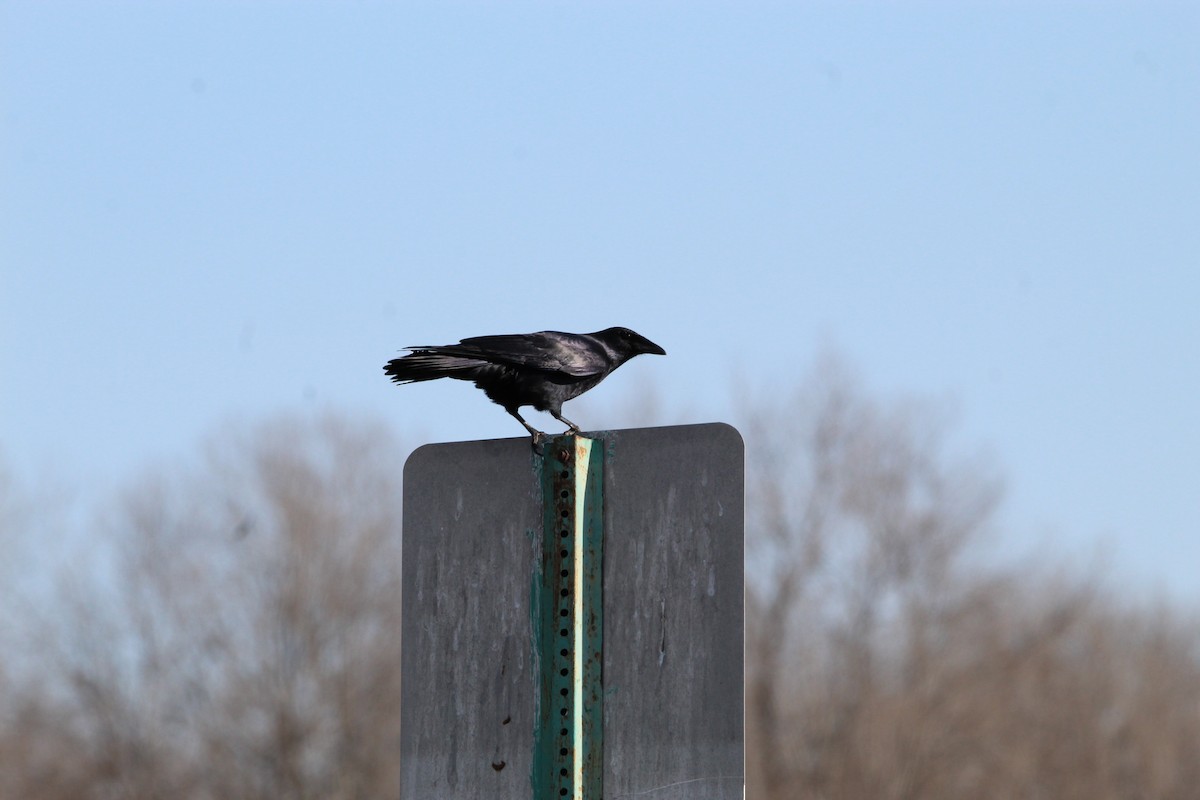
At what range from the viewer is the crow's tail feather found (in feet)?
16.0

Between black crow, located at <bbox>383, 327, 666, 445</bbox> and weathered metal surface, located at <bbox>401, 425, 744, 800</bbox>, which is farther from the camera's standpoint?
black crow, located at <bbox>383, 327, 666, 445</bbox>

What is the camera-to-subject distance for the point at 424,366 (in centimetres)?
493

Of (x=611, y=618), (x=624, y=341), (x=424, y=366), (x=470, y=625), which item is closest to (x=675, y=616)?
(x=611, y=618)

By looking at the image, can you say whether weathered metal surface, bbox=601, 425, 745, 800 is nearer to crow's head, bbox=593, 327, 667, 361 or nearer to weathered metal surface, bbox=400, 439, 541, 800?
weathered metal surface, bbox=400, 439, 541, 800

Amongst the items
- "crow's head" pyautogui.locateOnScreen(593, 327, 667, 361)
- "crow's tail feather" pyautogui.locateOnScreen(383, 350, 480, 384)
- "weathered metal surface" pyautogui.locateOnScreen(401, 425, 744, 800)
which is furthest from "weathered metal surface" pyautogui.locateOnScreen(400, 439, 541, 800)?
"crow's head" pyautogui.locateOnScreen(593, 327, 667, 361)

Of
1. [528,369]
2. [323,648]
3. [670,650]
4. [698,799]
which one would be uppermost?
[528,369]

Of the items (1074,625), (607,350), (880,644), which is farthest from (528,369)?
(1074,625)

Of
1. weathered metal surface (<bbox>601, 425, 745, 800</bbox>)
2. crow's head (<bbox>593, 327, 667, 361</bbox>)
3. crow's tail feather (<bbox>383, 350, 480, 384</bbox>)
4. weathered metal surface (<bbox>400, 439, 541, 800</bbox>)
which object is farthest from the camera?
crow's head (<bbox>593, 327, 667, 361</bbox>)

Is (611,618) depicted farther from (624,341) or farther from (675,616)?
(624,341)

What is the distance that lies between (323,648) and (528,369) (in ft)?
96.1

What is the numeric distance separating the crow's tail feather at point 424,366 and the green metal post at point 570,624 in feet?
3.25

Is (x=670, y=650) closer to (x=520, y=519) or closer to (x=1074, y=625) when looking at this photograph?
(x=520, y=519)

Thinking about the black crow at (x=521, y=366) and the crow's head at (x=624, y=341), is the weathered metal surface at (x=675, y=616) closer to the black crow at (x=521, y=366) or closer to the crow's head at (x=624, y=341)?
the black crow at (x=521, y=366)

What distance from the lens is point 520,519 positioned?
3984 mm
